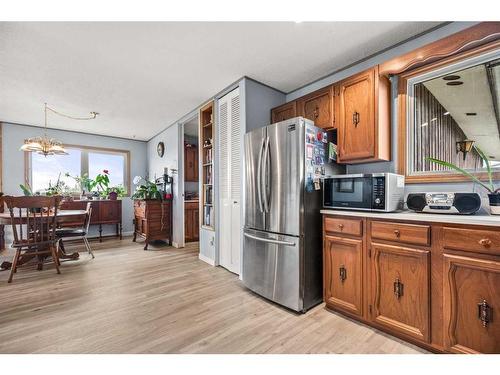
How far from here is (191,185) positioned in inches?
213

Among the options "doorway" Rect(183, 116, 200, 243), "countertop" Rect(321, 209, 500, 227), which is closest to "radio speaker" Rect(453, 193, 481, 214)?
"countertop" Rect(321, 209, 500, 227)

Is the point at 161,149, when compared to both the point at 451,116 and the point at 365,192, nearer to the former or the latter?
the point at 365,192

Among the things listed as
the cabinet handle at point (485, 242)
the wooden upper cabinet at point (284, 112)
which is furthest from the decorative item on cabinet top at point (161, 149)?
the cabinet handle at point (485, 242)

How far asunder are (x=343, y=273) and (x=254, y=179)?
1210 millimetres

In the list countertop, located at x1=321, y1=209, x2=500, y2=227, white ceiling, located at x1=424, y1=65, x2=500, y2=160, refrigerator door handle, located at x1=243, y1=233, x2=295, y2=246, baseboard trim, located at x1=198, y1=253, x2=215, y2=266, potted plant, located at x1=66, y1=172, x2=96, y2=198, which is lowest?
baseboard trim, located at x1=198, y1=253, x2=215, y2=266

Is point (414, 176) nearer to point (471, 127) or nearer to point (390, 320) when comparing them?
point (471, 127)

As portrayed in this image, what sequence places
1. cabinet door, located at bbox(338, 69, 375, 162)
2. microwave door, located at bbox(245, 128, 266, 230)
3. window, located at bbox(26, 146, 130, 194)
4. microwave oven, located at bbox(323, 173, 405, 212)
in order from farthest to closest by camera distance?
window, located at bbox(26, 146, 130, 194), microwave door, located at bbox(245, 128, 266, 230), cabinet door, located at bbox(338, 69, 375, 162), microwave oven, located at bbox(323, 173, 405, 212)

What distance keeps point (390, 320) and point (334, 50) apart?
243 cm

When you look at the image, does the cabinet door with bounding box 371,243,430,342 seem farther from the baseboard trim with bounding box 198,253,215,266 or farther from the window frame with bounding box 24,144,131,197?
the window frame with bounding box 24,144,131,197

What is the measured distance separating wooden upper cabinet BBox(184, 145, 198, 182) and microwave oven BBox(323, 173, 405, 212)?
3.61m

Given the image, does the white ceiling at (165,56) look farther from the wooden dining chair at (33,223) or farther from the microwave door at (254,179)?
the wooden dining chair at (33,223)

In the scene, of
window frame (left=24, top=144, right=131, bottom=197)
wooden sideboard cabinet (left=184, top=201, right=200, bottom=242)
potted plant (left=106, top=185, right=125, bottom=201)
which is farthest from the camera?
potted plant (left=106, top=185, right=125, bottom=201)

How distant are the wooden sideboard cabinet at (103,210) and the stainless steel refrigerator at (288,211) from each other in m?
4.26

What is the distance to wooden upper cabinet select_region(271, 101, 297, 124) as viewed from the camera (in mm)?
2772
